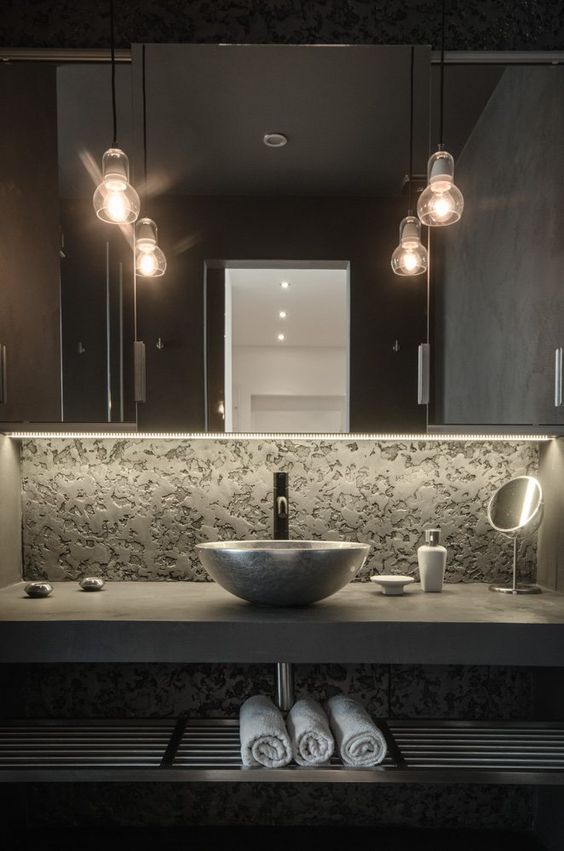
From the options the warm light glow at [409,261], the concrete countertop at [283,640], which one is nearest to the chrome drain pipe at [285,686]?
the concrete countertop at [283,640]

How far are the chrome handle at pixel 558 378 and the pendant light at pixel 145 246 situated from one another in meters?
1.15

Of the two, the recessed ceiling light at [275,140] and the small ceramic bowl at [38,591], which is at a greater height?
the recessed ceiling light at [275,140]

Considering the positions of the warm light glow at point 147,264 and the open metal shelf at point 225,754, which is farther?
the warm light glow at point 147,264

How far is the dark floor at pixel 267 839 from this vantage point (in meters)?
1.87

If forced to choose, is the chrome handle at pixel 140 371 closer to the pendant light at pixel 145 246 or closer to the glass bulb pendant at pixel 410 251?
the pendant light at pixel 145 246

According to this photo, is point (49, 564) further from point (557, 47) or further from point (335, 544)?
point (557, 47)

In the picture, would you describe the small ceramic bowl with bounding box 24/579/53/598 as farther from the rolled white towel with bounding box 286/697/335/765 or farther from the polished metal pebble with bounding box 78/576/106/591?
the rolled white towel with bounding box 286/697/335/765

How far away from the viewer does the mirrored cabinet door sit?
75.5 inches

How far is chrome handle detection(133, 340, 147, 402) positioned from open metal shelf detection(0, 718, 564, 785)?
2.95 feet

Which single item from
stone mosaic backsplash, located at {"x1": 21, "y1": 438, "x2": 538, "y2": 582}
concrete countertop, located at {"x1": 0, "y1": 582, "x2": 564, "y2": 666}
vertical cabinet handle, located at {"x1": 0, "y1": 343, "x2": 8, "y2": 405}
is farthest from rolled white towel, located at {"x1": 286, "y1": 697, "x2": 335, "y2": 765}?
vertical cabinet handle, located at {"x1": 0, "y1": 343, "x2": 8, "y2": 405}

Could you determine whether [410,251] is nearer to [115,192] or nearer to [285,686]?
[115,192]

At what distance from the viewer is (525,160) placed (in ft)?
6.41

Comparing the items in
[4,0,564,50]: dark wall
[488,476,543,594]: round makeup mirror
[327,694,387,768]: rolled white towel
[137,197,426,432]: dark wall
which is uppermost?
[4,0,564,50]: dark wall

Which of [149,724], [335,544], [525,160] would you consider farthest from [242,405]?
[525,160]
